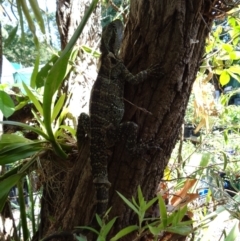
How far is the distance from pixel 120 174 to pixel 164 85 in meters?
0.29

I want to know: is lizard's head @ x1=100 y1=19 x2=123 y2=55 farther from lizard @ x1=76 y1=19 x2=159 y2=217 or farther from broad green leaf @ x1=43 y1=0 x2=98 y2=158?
broad green leaf @ x1=43 y1=0 x2=98 y2=158

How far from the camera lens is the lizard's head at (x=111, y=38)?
1423 millimetres

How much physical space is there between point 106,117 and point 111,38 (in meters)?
0.38

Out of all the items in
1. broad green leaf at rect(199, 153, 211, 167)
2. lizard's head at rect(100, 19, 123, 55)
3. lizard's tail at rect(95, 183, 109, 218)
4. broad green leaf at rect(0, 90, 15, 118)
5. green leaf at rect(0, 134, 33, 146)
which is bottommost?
lizard's tail at rect(95, 183, 109, 218)

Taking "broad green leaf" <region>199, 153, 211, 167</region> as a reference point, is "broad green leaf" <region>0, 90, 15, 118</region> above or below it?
above

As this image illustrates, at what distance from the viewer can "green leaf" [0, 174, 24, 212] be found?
1189 millimetres

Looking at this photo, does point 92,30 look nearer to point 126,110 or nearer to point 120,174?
point 126,110

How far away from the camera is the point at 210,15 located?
100 cm

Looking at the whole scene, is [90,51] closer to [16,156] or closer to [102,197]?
[16,156]

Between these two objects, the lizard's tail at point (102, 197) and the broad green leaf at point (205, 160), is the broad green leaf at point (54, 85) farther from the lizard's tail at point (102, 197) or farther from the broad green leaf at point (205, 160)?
the broad green leaf at point (205, 160)

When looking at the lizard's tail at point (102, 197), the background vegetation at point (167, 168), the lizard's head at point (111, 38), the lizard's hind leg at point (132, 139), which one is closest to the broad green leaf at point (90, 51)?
the background vegetation at point (167, 168)

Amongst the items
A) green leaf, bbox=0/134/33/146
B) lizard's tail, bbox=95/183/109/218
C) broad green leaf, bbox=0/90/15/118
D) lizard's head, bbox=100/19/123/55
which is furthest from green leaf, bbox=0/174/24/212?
lizard's head, bbox=100/19/123/55

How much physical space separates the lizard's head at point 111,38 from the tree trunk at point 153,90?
1.03 ft

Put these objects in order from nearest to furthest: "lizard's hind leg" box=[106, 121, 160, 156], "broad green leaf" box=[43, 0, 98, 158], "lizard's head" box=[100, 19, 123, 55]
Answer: "broad green leaf" box=[43, 0, 98, 158]
"lizard's hind leg" box=[106, 121, 160, 156]
"lizard's head" box=[100, 19, 123, 55]
